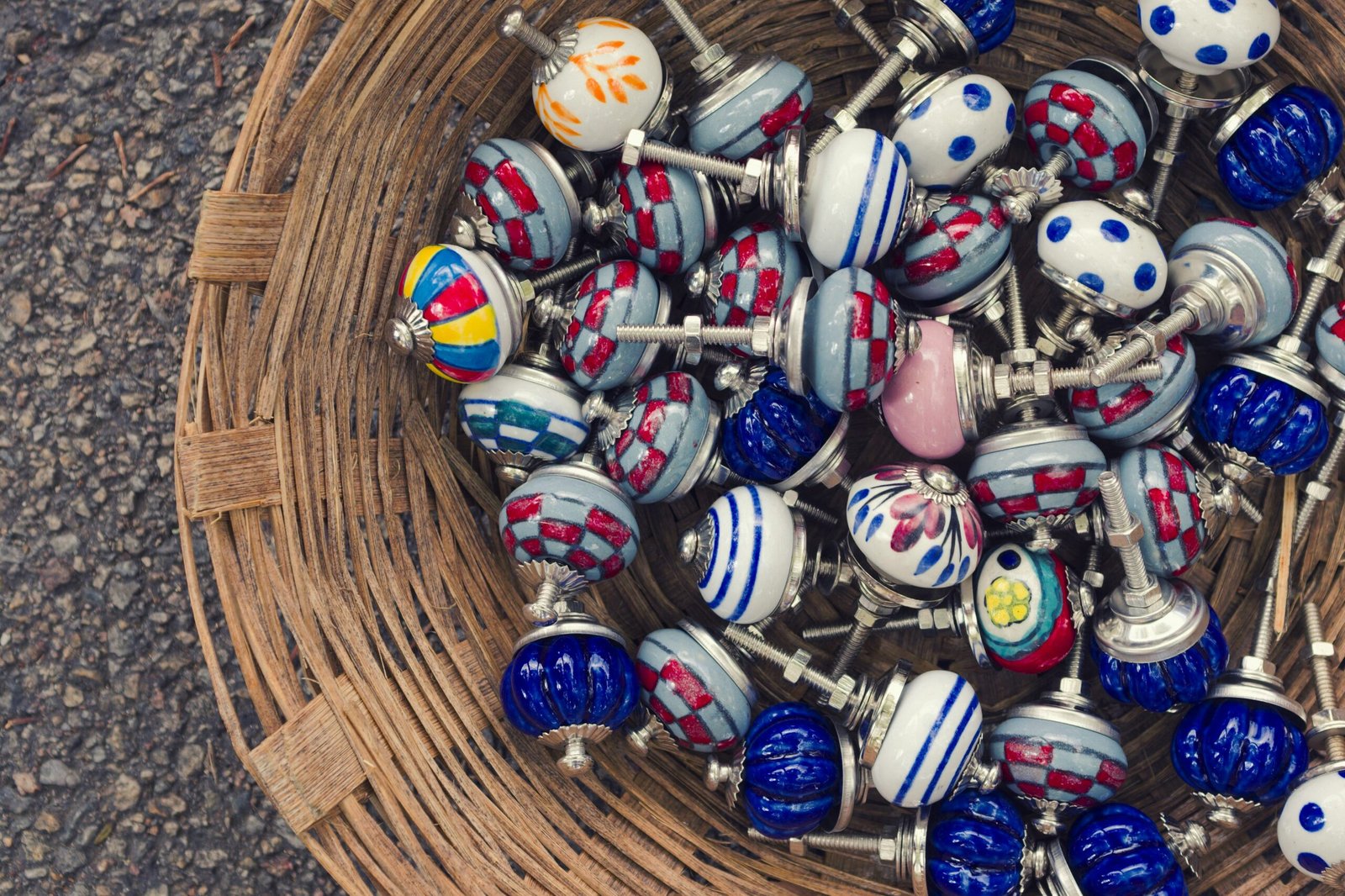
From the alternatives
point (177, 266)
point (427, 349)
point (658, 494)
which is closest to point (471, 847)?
point (658, 494)

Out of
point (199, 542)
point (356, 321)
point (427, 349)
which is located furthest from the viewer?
point (199, 542)

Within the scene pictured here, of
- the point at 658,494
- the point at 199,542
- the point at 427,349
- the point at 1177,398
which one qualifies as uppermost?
the point at 1177,398

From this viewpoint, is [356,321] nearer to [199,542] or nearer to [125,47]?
[199,542]

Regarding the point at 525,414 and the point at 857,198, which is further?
the point at 525,414

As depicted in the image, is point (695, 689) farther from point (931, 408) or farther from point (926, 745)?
point (931, 408)

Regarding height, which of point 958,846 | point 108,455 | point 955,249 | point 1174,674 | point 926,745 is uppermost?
point 955,249

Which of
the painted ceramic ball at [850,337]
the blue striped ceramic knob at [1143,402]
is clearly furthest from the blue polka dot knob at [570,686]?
the blue striped ceramic knob at [1143,402]

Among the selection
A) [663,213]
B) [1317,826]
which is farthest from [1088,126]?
[1317,826]
